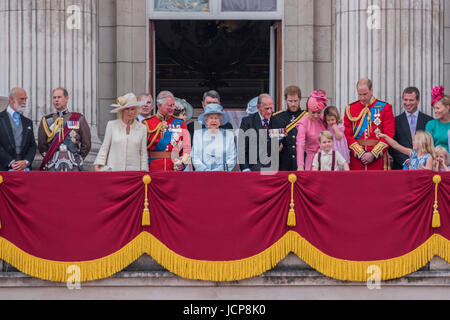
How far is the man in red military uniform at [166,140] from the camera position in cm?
1230

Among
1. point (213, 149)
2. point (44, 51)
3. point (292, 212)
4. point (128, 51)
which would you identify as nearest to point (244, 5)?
point (128, 51)

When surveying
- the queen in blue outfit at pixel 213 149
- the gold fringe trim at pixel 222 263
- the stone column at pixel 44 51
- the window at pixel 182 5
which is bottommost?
the gold fringe trim at pixel 222 263

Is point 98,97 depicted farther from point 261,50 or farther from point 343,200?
point 343,200

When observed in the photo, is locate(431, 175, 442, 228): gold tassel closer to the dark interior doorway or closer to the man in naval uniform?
the man in naval uniform

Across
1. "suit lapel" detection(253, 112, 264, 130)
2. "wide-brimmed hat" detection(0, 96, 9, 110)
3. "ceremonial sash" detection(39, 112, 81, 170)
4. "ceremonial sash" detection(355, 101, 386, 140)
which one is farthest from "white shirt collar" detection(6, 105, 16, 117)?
"ceremonial sash" detection(355, 101, 386, 140)

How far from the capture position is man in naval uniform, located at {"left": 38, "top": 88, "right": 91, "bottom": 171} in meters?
12.4

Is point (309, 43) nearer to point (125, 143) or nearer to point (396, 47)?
point (396, 47)

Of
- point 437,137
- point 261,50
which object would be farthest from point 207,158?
point 261,50

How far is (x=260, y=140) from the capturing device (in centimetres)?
1194

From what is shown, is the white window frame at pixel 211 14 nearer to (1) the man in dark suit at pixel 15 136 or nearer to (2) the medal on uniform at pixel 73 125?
(2) the medal on uniform at pixel 73 125

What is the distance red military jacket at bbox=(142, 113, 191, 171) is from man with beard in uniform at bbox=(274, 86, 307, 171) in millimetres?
1234

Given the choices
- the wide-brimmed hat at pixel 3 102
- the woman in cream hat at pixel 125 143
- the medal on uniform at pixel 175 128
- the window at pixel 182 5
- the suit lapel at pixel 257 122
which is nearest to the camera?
the woman in cream hat at pixel 125 143

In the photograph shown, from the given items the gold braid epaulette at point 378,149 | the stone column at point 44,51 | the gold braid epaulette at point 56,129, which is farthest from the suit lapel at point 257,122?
the stone column at point 44,51

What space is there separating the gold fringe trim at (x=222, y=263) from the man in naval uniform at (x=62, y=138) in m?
1.65
